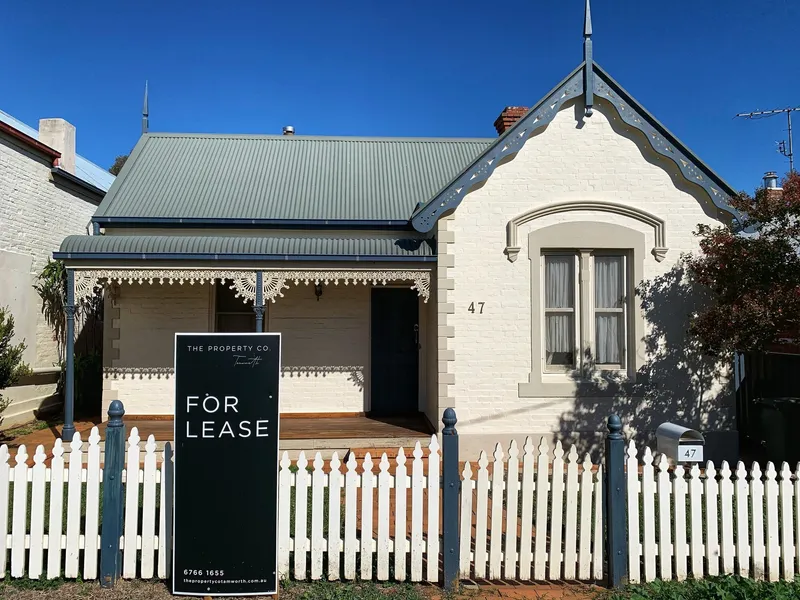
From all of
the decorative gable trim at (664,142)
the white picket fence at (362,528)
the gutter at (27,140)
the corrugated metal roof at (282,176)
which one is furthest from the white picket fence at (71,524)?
the gutter at (27,140)

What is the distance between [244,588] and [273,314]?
6.74m

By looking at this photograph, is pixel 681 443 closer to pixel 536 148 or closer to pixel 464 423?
pixel 464 423

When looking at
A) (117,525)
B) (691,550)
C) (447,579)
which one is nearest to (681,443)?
(691,550)

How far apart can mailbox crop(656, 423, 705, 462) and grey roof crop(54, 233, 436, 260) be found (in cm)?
407

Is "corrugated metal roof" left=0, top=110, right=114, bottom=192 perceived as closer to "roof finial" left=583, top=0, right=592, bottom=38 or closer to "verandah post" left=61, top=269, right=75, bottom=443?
"verandah post" left=61, top=269, right=75, bottom=443

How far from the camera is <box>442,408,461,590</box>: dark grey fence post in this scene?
440 cm

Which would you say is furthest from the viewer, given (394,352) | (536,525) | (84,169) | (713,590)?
(84,169)

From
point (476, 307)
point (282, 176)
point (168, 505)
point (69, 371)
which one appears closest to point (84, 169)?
point (282, 176)

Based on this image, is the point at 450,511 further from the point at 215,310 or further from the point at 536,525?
the point at 215,310

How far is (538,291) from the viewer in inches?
332

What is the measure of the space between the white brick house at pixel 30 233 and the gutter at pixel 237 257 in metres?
2.91

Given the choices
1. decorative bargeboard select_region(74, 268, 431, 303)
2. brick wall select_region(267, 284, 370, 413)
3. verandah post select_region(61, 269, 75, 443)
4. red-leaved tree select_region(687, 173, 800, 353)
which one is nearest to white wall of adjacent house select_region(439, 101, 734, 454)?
decorative bargeboard select_region(74, 268, 431, 303)

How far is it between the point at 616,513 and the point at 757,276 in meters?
4.48

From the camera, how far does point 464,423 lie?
27.4 ft
